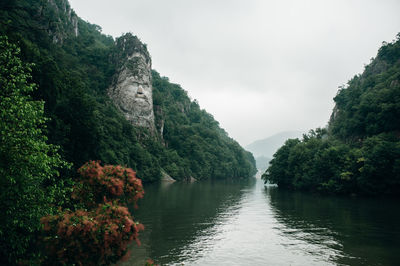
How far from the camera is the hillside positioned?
4653cm

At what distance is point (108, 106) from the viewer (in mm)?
110250

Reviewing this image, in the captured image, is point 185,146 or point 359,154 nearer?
point 359,154

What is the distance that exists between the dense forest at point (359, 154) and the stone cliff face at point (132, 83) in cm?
6453

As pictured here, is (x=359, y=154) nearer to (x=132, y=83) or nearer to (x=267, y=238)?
(x=267, y=238)

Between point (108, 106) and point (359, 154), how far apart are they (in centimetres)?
9081

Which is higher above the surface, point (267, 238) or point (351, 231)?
point (351, 231)

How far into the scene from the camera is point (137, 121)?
123312 millimetres

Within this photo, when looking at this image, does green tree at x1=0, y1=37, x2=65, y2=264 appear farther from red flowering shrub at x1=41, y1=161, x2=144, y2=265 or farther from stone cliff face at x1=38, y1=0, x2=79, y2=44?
stone cliff face at x1=38, y1=0, x2=79, y2=44

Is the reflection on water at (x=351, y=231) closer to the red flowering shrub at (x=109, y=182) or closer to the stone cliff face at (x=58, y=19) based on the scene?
the red flowering shrub at (x=109, y=182)

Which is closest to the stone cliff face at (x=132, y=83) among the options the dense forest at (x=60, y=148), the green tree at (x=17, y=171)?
the dense forest at (x=60, y=148)

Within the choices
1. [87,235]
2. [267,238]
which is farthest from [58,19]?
[87,235]

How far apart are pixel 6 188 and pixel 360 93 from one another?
103016 mm

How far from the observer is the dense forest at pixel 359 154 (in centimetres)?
5625

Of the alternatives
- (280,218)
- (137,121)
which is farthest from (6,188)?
(137,121)
